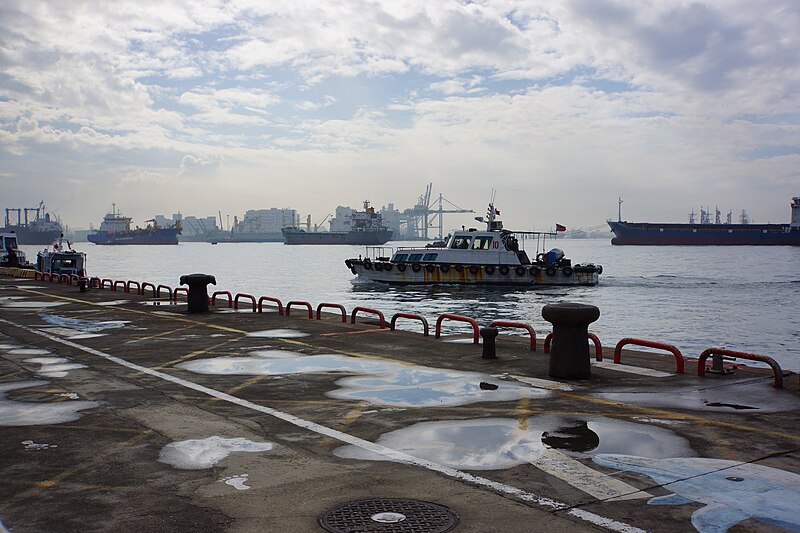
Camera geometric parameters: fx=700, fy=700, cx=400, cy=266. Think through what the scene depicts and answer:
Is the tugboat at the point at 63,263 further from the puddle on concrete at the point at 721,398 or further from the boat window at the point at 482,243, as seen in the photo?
the puddle on concrete at the point at 721,398

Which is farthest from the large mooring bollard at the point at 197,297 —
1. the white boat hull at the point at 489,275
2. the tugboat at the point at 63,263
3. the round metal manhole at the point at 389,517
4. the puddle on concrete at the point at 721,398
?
the tugboat at the point at 63,263

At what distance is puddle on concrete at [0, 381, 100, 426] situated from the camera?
8727 mm

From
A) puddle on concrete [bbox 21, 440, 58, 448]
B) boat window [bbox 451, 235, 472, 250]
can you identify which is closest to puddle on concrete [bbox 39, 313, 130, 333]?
puddle on concrete [bbox 21, 440, 58, 448]

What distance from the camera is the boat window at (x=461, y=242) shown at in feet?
179

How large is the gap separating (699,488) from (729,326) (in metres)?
31.1

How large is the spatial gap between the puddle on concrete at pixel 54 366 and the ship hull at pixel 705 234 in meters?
177

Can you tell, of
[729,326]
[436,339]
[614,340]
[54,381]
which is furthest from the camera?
[729,326]

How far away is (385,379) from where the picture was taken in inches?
462

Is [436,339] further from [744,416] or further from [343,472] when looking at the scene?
[343,472]

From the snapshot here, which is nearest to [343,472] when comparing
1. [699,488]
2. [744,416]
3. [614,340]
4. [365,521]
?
[365,521]

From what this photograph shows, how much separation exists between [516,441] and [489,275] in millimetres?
45870

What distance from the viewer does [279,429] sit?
8.34m

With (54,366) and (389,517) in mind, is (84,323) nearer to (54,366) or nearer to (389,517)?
(54,366)

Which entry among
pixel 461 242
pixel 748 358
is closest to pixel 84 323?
pixel 748 358
